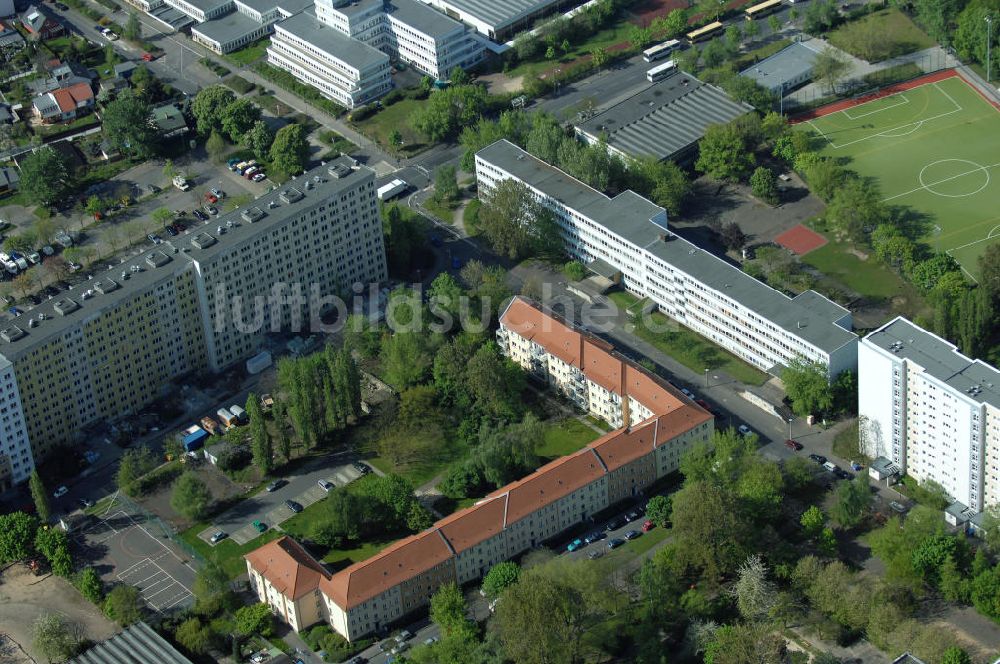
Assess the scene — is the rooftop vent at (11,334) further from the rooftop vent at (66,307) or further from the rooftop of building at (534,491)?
the rooftop of building at (534,491)

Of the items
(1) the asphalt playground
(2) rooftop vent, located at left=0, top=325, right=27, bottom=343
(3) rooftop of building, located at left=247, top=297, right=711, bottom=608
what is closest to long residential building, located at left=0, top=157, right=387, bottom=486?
(2) rooftop vent, located at left=0, top=325, right=27, bottom=343

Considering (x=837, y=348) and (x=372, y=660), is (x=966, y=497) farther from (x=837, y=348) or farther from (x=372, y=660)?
(x=372, y=660)

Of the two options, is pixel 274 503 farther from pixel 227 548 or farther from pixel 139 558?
pixel 139 558

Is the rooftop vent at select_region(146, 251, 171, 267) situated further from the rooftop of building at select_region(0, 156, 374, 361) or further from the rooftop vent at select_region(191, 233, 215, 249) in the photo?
the rooftop vent at select_region(191, 233, 215, 249)

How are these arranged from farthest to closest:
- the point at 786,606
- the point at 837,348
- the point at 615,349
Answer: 1. the point at 615,349
2. the point at 837,348
3. the point at 786,606

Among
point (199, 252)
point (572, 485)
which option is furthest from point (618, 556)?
point (199, 252)

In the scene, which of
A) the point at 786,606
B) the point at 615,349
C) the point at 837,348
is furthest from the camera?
the point at 615,349
